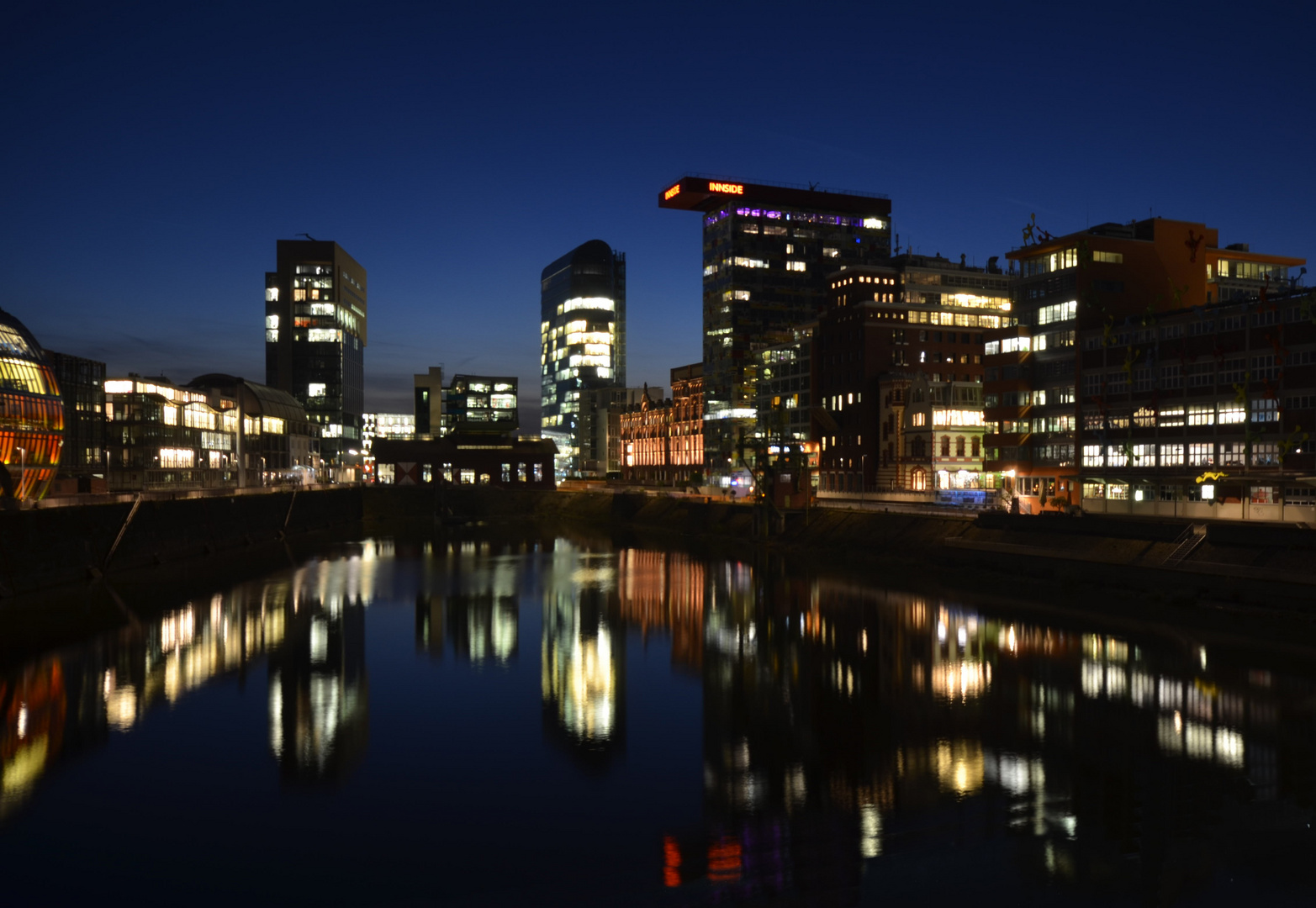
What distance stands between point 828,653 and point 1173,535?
2475 cm

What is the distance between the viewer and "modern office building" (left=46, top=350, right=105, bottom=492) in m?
123

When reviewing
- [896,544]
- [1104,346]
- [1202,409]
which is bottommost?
[896,544]

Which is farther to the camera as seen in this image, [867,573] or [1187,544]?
[867,573]

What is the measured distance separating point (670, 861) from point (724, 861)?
1.17m

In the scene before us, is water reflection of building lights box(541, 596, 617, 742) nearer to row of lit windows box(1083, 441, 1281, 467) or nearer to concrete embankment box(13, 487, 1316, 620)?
concrete embankment box(13, 487, 1316, 620)

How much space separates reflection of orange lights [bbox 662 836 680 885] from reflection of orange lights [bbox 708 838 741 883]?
691 mm

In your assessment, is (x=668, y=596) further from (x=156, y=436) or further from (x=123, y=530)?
(x=156, y=436)

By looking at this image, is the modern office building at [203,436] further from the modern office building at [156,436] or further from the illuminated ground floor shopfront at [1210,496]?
the illuminated ground floor shopfront at [1210,496]

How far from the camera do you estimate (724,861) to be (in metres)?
21.0

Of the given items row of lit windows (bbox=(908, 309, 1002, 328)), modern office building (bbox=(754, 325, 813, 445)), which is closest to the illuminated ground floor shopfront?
row of lit windows (bbox=(908, 309, 1002, 328))

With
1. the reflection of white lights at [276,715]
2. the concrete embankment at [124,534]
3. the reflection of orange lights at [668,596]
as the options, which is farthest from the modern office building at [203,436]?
the reflection of white lights at [276,715]

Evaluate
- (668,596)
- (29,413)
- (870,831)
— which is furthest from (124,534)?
(870,831)

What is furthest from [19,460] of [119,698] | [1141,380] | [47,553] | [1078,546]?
[1141,380]

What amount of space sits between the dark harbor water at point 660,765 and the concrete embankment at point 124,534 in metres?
11.3
